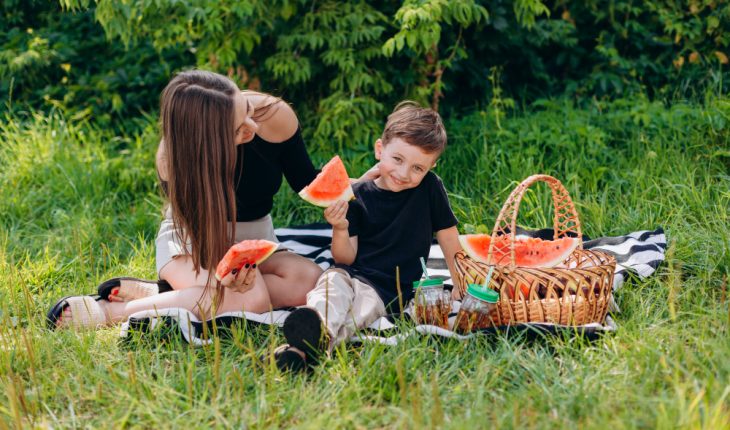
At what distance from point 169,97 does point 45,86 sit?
3.85 meters

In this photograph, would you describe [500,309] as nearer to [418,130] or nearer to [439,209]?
[439,209]

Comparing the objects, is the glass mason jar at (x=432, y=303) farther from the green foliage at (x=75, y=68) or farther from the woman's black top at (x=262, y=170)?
the green foliage at (x=75, y=68)

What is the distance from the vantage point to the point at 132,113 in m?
6.25

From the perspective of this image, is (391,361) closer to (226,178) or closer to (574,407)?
(574,407)

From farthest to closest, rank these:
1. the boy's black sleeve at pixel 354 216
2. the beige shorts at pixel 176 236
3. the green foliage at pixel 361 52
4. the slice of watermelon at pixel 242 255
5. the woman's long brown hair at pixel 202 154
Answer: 1. the green foliage at pixel 361 52
2. the beige shorts at pixel 176 236
3. the boy's black sleeve at pixel 354 216
4. the woman's long brown hair at pixel 202 154
5. the slice of watermelon at pixel 242 255

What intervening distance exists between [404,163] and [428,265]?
1063mm

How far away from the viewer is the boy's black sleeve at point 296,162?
363cm

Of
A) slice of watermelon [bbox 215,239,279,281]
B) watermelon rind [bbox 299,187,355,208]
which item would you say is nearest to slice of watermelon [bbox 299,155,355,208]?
watermelon rind [bbox 299,187,355,208]

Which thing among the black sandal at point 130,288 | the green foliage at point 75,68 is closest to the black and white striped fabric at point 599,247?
the black sandal at point 130,288

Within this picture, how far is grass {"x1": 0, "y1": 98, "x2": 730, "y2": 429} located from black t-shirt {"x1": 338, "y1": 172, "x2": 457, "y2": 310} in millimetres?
543

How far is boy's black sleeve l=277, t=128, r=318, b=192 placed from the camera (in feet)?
11.9

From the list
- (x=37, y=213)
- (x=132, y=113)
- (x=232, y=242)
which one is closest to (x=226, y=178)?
(x=232, y=242)

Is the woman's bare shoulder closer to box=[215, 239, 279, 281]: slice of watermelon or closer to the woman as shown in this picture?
the woman

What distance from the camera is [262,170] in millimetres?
3543
